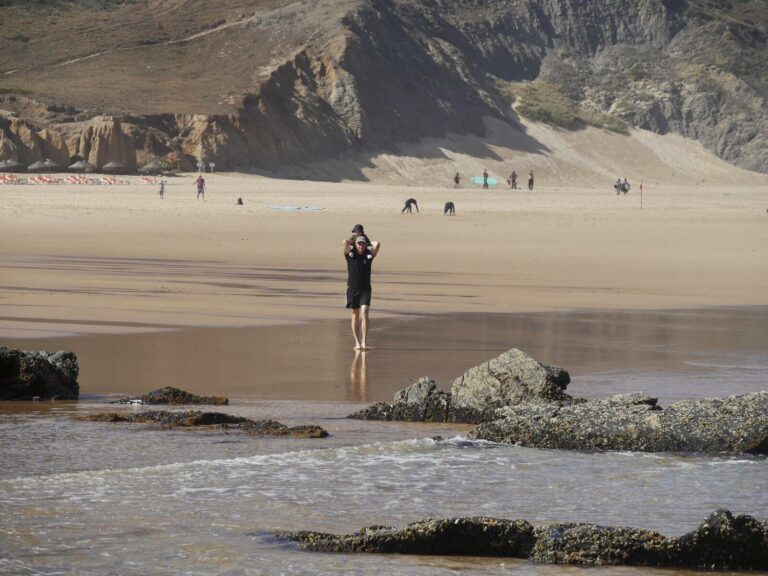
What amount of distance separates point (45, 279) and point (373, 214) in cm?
2391

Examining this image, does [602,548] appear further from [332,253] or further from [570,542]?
[332,253]

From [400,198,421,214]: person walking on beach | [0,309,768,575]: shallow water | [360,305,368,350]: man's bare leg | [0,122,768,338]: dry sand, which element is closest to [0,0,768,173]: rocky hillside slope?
[0,122,768,338]: dry sand

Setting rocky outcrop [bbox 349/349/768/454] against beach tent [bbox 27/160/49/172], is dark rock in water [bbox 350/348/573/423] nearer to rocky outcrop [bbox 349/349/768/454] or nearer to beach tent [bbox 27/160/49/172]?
rocky outcrop [bbox 349/349/768/454]

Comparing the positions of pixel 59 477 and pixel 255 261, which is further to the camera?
pixel 255 261

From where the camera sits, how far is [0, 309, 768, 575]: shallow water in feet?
20.1

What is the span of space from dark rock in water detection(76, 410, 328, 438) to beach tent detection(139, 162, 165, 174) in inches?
2321

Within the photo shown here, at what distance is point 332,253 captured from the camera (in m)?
29.6

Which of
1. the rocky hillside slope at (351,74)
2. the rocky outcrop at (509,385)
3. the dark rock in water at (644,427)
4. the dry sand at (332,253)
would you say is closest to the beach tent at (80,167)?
the rocky hillside slope at (351,74)

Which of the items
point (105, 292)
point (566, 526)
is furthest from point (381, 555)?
point (105, 292)

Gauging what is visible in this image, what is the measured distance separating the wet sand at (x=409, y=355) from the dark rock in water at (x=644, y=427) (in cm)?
179

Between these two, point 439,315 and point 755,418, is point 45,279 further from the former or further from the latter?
point 755,418

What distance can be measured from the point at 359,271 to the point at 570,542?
8.22m

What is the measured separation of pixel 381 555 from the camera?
6230 mm

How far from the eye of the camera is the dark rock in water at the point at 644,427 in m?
8.87
